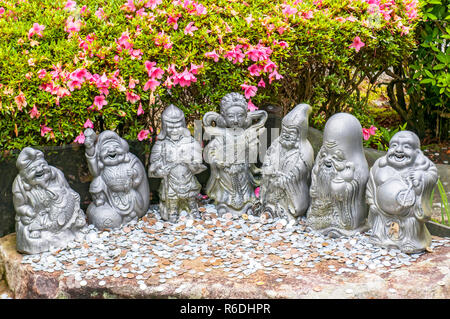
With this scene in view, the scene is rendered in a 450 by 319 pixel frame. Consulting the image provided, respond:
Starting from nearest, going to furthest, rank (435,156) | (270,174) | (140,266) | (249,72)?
(140,266) < (270,174) < (249,72) < (435,156)

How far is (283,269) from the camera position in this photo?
3777mm

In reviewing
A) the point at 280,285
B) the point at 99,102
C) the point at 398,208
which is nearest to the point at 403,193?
the point at 398,208

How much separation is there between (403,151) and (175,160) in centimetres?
175

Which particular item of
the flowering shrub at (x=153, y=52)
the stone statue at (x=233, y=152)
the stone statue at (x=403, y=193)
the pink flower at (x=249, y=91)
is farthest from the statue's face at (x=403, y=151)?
the pink flower at (x=249, y=91)

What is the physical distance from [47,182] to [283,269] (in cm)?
184

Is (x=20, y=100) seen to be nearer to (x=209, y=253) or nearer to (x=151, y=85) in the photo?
(x=151, y=85)

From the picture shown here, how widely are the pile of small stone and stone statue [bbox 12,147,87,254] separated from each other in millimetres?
101

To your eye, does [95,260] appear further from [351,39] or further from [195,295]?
[351,39]

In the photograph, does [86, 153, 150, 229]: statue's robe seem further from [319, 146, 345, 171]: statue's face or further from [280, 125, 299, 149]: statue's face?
[319, 146, 345, 171]: statue's face

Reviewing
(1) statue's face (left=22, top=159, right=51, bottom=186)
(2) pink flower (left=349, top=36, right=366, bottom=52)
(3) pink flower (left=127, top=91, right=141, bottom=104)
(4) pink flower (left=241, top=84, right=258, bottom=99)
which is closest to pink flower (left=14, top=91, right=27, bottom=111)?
(1) statue's face (left=22, top=159, right=51, bottom=186)

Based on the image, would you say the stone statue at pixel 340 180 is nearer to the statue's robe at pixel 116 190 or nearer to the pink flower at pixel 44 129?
the statue's robe at pixel 116 190

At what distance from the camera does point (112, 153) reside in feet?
14.3

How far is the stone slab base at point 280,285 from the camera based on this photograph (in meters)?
3.49

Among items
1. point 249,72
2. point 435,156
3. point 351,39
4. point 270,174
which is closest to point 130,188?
point 270,174
